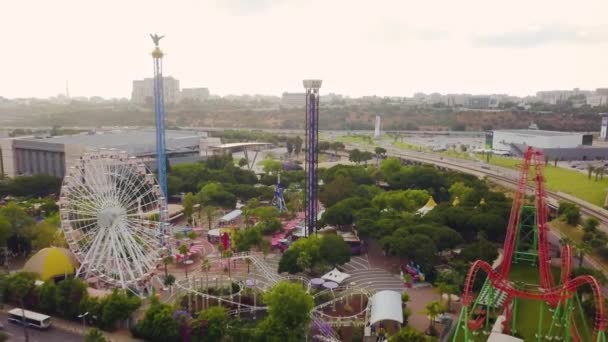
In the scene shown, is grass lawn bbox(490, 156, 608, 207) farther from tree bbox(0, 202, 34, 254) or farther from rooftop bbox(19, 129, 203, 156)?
rooftop bbox(19, 129, 203, 156)

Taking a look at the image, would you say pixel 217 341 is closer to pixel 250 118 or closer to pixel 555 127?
pixel 555 127

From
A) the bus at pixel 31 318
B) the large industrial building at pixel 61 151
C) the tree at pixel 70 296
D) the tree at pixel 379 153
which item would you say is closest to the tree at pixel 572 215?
the tree at pixel 70 296

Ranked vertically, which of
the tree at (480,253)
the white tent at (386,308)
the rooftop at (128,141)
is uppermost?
the rooftop at (128,141)

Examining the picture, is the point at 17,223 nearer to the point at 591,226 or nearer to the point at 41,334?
the point at 41,334

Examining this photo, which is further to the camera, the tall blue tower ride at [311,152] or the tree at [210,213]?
the tree at [210,213]

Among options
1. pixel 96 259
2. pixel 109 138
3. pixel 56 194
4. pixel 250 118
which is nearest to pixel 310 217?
pixel 96 259

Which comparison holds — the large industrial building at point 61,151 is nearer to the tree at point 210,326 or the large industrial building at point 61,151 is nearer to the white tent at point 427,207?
the white tent at point 427,207
